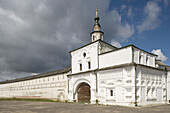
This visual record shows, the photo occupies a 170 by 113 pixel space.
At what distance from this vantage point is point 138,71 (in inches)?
625

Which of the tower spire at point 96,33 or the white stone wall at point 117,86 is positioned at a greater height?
the tower spire at point 96,33

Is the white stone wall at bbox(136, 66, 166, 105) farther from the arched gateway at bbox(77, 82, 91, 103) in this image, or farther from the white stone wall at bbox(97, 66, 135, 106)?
the arched gateway at bbox(77, 82, 91, 103)

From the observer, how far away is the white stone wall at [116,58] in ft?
53.9

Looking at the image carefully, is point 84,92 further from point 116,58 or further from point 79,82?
point 116,58

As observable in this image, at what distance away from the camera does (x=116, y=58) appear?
17641 millimetres

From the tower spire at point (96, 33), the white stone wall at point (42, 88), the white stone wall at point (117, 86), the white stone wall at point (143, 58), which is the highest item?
the tower spire at point (96, 33)

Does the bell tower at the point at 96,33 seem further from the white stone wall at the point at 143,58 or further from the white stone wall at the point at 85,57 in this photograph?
the white stone wall at the point at 143,58

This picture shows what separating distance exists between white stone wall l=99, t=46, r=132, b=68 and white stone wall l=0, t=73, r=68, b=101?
9173 mm

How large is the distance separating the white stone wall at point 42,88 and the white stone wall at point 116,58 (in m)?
9.17

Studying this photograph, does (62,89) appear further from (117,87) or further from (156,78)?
(156,78)

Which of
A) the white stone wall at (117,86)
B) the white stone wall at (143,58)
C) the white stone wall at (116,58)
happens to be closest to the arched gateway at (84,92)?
the white stone wall at (117,86)

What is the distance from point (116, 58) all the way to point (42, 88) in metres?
19.0

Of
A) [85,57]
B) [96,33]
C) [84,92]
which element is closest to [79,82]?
[84,92]

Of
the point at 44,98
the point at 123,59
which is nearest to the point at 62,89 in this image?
the point at 44,98
